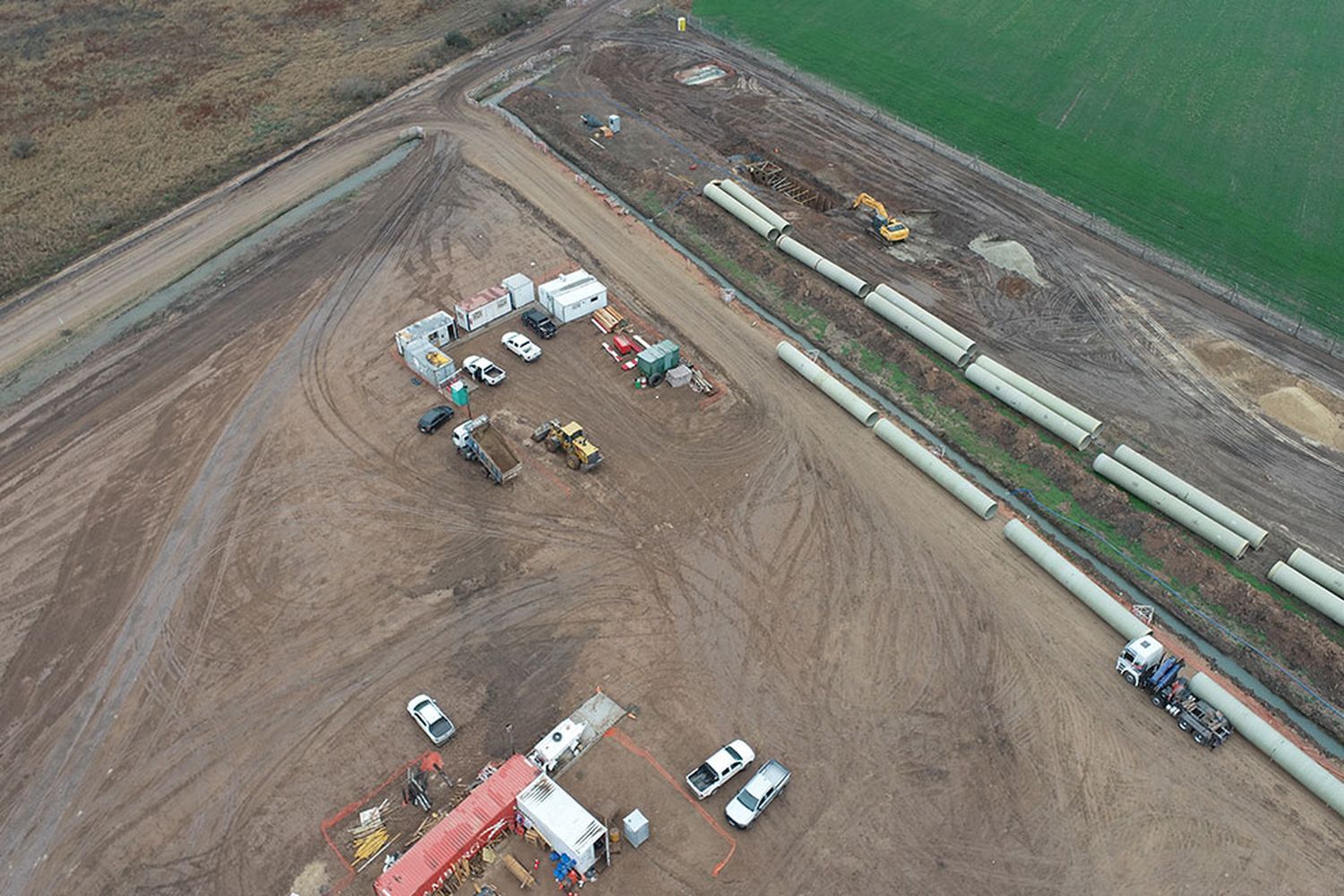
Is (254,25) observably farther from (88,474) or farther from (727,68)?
(88,474)

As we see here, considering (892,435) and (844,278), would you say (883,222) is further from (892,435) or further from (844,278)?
(892,435)

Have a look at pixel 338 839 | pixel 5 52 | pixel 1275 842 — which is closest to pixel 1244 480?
pixel 1275 842

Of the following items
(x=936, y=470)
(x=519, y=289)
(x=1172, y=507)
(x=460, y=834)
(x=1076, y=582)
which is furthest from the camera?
(x=519, y=289)

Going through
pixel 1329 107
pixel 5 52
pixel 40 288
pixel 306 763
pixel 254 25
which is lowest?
pixel 1329 107

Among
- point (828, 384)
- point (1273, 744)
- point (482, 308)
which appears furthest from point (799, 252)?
point (1273, 744)

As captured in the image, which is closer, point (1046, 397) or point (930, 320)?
point (1046, 397)
